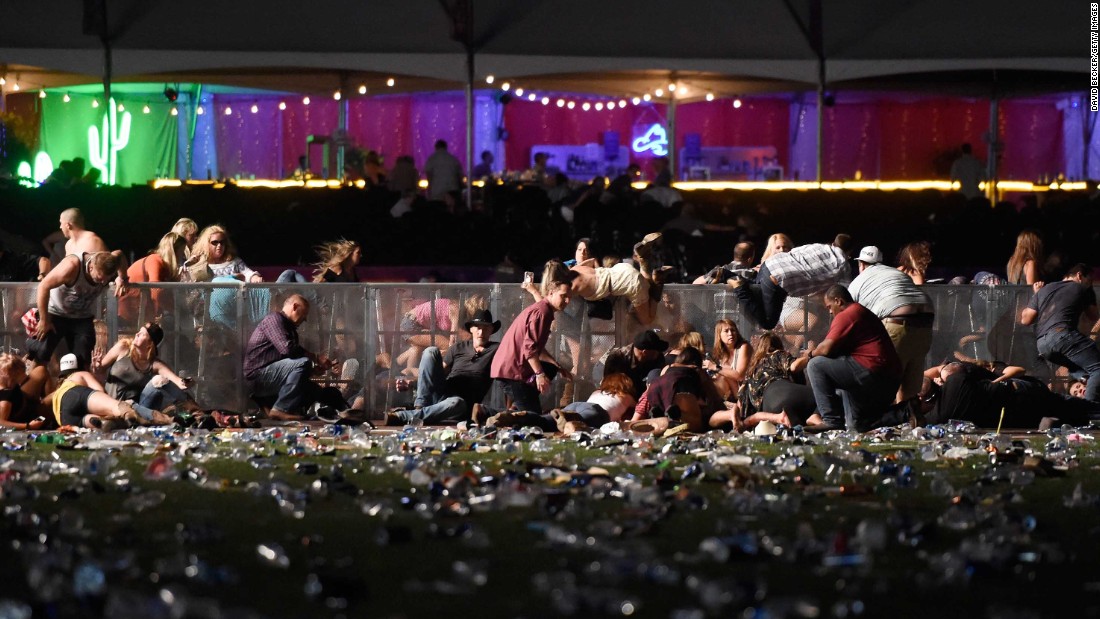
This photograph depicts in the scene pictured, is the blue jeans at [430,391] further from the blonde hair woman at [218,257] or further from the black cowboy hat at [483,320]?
the blonde hair woman at [218,257]

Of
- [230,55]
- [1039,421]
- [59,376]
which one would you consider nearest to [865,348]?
[1039,421]

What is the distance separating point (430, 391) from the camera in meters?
12.7

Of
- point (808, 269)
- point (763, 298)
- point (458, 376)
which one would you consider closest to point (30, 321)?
point (458, 376)

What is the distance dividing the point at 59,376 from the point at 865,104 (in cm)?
1989

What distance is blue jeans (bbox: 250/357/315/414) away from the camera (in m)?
12.6

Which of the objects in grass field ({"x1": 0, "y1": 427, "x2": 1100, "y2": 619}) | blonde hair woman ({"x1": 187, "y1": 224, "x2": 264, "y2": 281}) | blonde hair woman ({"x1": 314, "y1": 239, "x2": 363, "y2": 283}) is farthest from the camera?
blonde hair woman ({"x1": 314, "y1": 239, "x2": 363, "y2": 283})

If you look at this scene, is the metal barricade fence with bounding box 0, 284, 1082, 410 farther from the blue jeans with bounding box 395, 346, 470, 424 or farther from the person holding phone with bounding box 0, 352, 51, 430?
the person holding phone with bounding box 0, 352, 51, 430

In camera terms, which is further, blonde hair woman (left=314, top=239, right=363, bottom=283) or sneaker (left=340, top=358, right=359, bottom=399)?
blonde hair woman (left=314, top=239, right=363, bottom=283)

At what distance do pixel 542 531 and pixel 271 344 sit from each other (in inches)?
267

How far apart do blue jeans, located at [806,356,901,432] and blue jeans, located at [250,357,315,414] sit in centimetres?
401

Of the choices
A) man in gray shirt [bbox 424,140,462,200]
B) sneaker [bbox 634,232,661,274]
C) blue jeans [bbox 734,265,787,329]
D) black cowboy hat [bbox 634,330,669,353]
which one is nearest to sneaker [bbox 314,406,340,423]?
black cowboy hat [bbox 634,330,669,353]

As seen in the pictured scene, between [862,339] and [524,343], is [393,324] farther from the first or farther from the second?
[862,339]

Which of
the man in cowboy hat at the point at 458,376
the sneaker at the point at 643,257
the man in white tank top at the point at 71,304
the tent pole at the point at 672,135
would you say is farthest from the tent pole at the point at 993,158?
the man in white tank top at the point at 71,304

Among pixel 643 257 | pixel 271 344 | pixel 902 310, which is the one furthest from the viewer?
pixel 643 257
